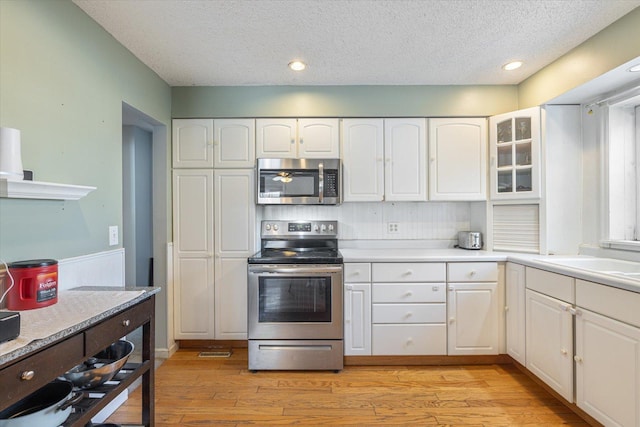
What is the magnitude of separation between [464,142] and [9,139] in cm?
301

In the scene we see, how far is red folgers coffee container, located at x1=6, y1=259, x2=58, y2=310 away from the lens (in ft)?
3.94

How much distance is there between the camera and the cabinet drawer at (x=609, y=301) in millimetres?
1495

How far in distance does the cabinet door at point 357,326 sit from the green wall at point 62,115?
1759 mm

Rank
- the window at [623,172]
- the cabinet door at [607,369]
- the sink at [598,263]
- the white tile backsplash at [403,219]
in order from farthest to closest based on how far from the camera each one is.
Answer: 1. the white tile backsplash at [403,219]
2. the window at [623,172]
3. the sink at [598,263]
4. the cabinet door at [607,369]

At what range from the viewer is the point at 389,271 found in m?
2.53

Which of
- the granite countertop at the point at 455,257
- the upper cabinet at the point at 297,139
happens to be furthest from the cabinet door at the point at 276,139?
the granite countertop at the point at 455,257

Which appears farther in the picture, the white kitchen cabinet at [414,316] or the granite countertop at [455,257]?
the white kitchen cabinet at [414,316]

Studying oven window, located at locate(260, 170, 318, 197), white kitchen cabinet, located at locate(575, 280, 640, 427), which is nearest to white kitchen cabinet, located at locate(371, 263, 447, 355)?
white kitchen cabinet, located at locate(575, 280, 640, 427)

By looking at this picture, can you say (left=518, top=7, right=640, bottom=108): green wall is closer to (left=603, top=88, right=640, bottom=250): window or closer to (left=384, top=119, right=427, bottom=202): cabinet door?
(left=603, top=88, right=640, bottom=250): window

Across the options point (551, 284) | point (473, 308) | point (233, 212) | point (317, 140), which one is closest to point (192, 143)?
point (233, 212)

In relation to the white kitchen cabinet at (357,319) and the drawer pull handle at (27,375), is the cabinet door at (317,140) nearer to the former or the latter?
the white kitchen cabinet at (357,319)

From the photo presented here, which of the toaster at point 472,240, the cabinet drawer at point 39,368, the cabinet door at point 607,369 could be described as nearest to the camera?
the cabinet drawer at point 39,368

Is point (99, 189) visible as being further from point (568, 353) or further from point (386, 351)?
point (568, 353)

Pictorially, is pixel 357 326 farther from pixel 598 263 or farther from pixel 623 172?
pixel 623 172
